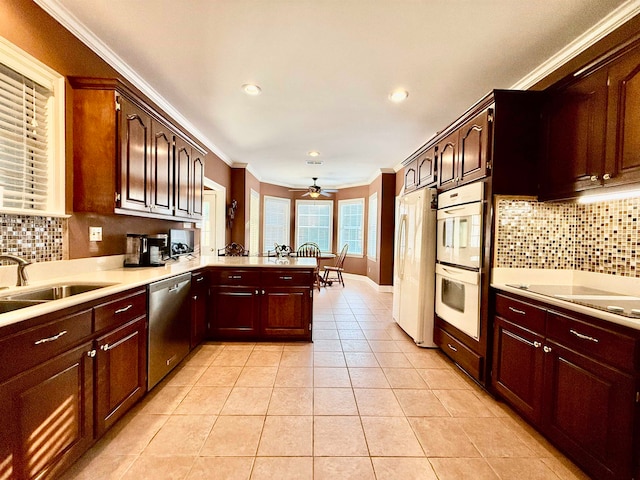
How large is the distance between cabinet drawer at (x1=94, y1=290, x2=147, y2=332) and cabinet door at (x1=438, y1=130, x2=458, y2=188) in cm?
274

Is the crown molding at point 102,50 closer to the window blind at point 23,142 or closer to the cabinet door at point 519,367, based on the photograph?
the window blind at point 23,142

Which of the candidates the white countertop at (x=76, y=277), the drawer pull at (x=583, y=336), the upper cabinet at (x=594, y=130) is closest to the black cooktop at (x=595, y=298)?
the drawer pull at (x=583, y=336)

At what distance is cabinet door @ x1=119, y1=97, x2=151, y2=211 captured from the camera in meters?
2.13

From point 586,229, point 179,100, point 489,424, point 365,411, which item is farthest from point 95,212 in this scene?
point 586,229

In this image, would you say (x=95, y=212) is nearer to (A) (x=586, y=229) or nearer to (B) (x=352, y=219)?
(A) (x=586, y=229)

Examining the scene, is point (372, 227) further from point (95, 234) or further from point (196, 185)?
point (95, 234)

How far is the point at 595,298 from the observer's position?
1741mm

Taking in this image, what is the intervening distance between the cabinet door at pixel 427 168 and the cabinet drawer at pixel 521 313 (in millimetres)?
1550

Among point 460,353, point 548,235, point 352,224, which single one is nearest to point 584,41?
point 548,235

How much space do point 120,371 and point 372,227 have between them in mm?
5885

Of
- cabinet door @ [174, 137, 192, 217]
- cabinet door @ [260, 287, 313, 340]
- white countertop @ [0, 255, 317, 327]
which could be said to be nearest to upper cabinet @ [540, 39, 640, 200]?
cabinet door @ [260, 287, 313, 340]

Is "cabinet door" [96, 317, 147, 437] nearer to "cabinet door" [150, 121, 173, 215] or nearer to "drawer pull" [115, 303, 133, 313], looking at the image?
"drawer pull" [115, 303, 133, 313]

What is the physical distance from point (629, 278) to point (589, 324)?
→ 765 millimetres

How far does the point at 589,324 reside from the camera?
1463 millimetres
